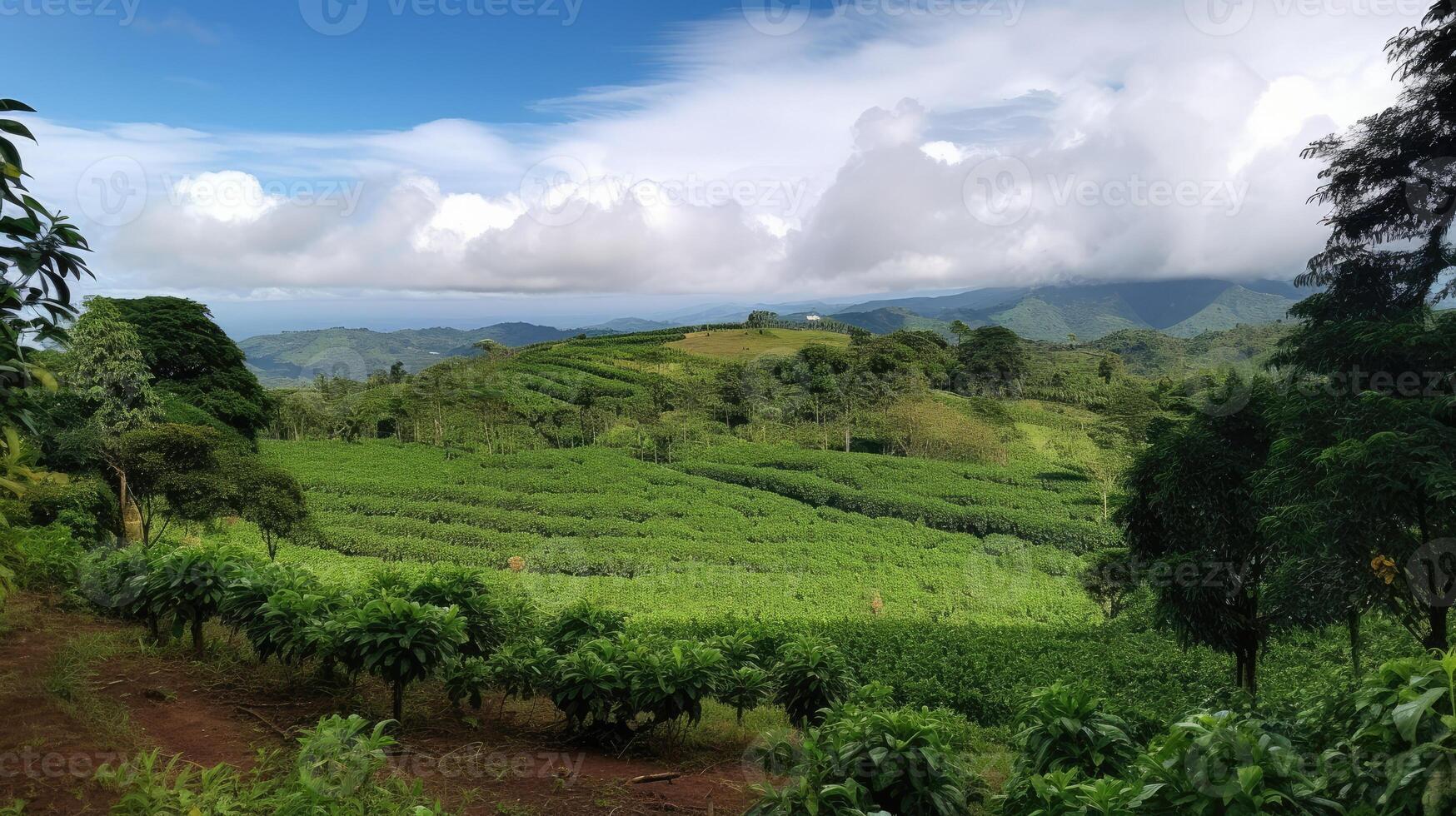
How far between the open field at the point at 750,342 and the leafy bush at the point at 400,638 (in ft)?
114

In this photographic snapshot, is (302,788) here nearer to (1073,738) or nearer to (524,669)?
(524,669)

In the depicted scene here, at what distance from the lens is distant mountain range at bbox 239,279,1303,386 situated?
50312 millimetres

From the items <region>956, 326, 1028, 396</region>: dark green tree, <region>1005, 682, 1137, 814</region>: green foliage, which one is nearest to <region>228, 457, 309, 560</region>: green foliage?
<region>1005, 682, 1137, 814</region>: green foliage

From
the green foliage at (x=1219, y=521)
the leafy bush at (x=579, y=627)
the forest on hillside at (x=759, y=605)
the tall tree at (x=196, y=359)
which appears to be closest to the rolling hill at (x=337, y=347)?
the tall tree at (x=196, y=359)

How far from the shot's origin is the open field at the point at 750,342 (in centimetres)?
4212

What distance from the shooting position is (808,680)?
4.79 meters

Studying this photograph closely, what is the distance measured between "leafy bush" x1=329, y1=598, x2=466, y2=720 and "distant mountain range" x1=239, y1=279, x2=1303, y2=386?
2245cm

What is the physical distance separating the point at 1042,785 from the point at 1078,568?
17044mm

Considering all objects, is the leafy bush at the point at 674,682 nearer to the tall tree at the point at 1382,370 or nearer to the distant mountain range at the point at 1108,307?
the tall tree at the point at 1382,370

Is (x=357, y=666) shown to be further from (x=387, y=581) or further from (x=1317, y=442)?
(x=1317, y=442)

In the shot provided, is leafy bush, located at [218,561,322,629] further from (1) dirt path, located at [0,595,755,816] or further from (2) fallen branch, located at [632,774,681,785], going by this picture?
(2) fallen branch, located at [632,774,681,785]

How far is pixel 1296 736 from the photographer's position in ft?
7.95

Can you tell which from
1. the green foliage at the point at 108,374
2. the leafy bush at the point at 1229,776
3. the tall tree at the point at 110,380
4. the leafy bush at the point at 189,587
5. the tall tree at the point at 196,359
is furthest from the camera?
the tall tree at the point at 196,359

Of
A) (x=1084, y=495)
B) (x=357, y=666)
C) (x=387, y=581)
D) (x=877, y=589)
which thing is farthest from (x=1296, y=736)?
(x=1084, y=495)
